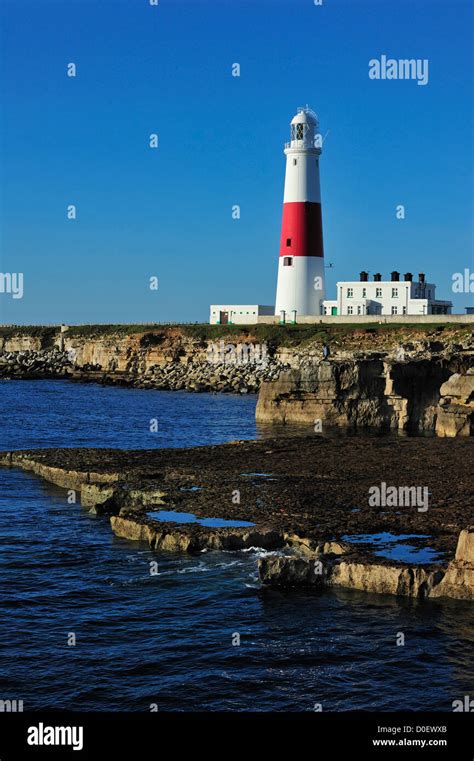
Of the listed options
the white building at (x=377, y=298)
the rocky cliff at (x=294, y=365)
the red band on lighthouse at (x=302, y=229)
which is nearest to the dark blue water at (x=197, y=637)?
the rocky cliff at (x=294, y=365)

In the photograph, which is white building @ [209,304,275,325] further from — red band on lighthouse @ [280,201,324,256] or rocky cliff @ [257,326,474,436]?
rocky cliff @ [257,326,474,436]

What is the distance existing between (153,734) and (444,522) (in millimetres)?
10868

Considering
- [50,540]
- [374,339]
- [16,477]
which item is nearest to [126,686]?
[50,540]

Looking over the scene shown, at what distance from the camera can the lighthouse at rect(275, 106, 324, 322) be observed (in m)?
85.2

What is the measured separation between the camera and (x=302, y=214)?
8519cm

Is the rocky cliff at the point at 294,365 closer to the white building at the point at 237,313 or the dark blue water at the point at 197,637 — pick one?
the white building at the point at 237,313

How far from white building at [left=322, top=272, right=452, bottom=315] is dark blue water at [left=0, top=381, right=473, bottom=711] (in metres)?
75.8

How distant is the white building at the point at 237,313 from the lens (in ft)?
337

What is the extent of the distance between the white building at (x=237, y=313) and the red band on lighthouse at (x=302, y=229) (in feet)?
52.6

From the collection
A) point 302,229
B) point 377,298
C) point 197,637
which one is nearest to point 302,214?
point 302,229

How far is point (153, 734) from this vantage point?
12.4 meters

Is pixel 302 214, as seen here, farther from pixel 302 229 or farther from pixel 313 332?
pixel 313 332

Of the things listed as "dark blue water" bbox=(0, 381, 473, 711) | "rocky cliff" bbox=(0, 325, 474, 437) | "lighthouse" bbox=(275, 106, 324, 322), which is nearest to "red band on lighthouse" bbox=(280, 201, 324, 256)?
"lighthouse" bbox=(275, 106, 324, 322)

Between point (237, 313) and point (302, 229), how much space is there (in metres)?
21.2
